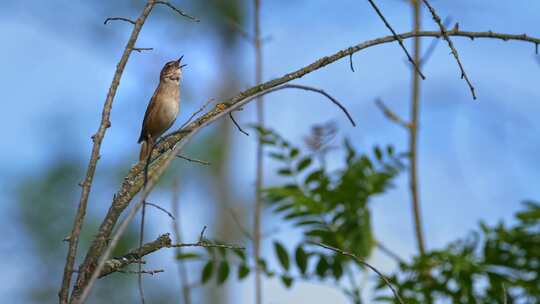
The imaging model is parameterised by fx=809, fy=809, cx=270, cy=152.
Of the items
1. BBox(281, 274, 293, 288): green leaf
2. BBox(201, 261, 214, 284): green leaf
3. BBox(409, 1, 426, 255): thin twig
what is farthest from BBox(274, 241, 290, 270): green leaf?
BBox(409, 1, 426, 255): thin twig

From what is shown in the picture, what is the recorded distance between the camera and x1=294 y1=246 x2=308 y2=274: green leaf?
350 cm

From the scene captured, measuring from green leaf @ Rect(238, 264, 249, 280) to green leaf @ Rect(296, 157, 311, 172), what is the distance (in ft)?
1.78

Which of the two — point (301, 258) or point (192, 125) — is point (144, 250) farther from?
point (301, 258)

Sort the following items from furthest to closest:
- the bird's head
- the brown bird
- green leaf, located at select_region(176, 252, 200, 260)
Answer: the bird's head
the brown bird
green leaf, located at select_region(176, 252, 200, 260)

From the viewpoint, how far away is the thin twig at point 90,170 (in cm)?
151

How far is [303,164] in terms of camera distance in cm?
368

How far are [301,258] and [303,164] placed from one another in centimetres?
44

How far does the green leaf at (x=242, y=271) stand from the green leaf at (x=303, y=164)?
0.54 metres

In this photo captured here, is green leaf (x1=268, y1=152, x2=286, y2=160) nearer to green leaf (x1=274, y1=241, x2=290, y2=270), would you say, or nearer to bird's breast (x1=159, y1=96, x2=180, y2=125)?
green leaf (x1=274, y1=241, x2=290, y2=270)

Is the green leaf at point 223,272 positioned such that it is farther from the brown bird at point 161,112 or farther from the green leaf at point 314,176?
the brown bird at point 161,112

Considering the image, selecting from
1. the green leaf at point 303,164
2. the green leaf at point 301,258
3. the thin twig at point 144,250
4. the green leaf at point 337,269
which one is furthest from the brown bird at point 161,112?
the thin twig at point 144,250

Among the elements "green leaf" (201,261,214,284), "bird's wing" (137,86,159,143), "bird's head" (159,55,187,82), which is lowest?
"green leaf" (201,261,214,284)

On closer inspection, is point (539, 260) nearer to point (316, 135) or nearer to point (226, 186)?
point (316, 135)

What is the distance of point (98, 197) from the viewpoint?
39.2 ft
